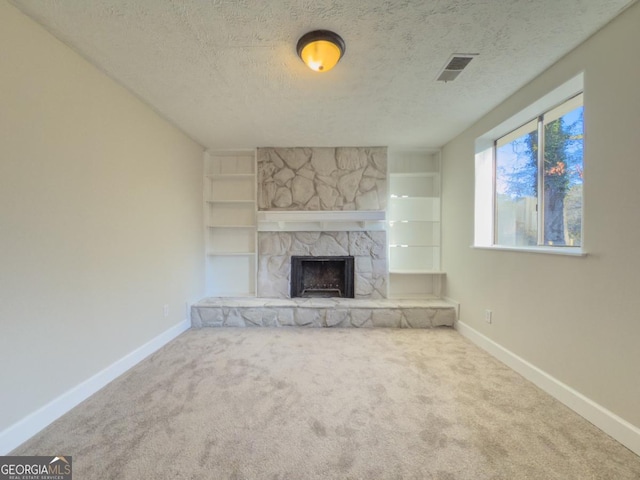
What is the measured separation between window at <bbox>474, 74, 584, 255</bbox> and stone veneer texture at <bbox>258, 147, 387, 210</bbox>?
4.39ft

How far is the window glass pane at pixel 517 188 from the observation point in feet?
7.76

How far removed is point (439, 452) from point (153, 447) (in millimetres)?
1547

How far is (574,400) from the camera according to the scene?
174 cm

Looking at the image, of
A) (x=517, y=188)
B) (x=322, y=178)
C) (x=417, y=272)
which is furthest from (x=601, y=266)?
(x=322, y=178)

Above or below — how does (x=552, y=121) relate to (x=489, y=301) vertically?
above

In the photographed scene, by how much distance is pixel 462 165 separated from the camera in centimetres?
321

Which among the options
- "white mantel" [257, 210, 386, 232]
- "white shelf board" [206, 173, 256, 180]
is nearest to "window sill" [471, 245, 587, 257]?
"white mantel" [257, 210, 386, 232]

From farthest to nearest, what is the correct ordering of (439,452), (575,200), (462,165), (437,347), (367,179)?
(367,179)
(462,165)
(437,347)
(575,200)
(439,452)

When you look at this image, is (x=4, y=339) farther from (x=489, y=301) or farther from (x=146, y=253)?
(x=489, y=301)

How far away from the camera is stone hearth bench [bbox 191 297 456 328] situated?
333cm

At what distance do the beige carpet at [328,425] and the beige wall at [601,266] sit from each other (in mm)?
316

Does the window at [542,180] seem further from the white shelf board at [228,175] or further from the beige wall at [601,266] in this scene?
the white shelf board at [228,175]

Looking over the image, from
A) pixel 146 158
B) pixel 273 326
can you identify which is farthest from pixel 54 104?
pixel 273 326

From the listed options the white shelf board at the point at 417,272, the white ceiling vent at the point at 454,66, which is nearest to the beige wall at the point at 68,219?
the white ceiling vent at the point at 454,66
